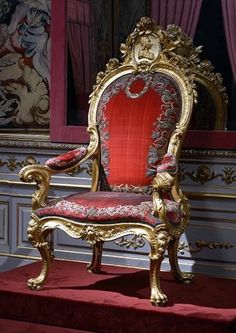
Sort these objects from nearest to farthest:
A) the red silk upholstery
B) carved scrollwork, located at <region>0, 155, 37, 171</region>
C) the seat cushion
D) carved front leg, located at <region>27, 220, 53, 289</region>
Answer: the seat cushion → carved front leg, located at <region>27, 220, 53, 289</region> → the red silk upholstery → carved scrollwork, located at <region>0, 155, 37, 171</region>

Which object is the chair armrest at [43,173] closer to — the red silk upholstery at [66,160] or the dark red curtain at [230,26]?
the red silk upholstery at [66,160]

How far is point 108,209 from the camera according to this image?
2875mm

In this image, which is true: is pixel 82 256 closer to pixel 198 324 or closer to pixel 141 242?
pixel 141 242

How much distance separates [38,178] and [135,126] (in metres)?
0.50

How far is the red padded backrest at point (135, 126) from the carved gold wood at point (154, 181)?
4 centimetres

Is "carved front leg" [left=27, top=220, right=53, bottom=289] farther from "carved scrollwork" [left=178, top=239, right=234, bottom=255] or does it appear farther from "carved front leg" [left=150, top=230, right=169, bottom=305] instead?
→ "carved scrollwork" [left=178, top=239, right=234, bottom=255]

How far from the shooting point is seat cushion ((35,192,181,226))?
2.84 metres

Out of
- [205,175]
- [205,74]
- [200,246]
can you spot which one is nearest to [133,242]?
[200,246]

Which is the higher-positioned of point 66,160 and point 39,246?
point 66,160

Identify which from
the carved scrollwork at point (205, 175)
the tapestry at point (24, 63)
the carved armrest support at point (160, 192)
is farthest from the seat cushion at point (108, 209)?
the tapestry at point (24, 63)

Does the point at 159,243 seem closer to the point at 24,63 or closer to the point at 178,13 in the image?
the point at 178,13

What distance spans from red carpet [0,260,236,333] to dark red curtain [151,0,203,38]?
118 cm

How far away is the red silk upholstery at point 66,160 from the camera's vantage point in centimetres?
315

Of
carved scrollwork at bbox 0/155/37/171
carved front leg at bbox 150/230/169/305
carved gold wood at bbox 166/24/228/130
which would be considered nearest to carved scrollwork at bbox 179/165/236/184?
carved gold wood at bbox 166/24/228/130
